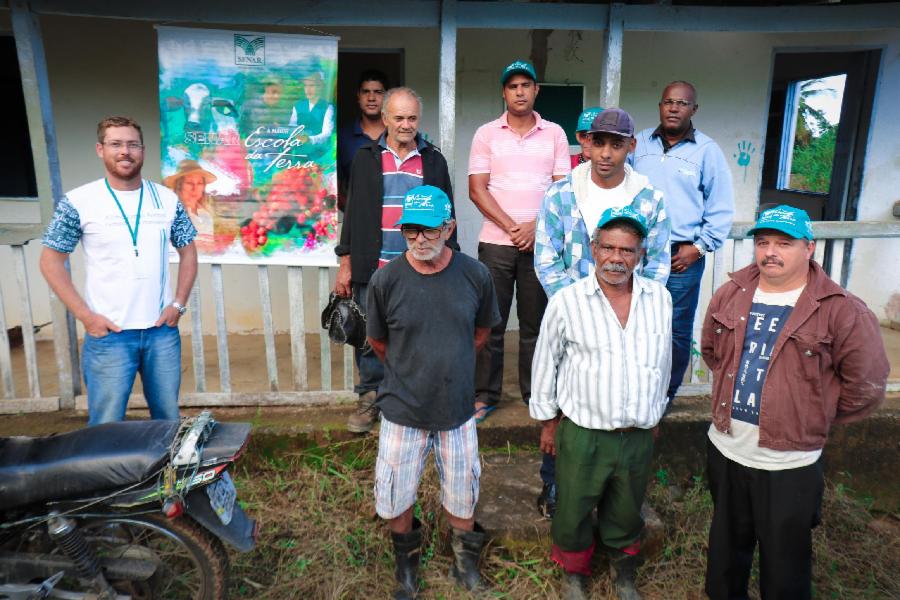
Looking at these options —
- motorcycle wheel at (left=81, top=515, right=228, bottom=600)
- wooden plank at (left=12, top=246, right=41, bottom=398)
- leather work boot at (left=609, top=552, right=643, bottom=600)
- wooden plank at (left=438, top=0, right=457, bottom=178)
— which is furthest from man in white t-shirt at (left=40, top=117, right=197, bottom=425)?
leather work boot at (left=609, top=552, right=643, bottom=600)

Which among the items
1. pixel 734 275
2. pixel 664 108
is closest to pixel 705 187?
pixel 664 108

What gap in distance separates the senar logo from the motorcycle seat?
7.43ft

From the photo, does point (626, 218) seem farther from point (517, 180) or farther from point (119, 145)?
point (119, 145)

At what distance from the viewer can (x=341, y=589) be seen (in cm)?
267

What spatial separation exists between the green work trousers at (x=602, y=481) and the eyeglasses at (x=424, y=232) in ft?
2.89

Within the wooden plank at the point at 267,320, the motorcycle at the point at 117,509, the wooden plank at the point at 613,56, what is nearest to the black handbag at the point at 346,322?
the wooden plank at the point at 267,320

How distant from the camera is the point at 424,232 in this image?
2.29 metres

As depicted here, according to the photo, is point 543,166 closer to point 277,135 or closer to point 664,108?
point 664,108

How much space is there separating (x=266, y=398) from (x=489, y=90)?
3.01m

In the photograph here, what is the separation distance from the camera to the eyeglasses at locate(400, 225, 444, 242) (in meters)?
2.29

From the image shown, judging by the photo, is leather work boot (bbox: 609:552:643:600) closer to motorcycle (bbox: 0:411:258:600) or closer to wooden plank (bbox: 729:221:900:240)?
motorcycle (bbox: 0:411:258:600)

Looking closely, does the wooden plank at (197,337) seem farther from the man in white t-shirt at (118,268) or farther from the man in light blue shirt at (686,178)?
the man in light blue shirt at (686,178)

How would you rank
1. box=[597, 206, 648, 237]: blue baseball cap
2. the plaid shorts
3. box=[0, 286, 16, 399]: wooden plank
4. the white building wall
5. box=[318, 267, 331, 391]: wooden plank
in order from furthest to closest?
the white building wall
box=[318, 267, 331, 391]: wooden plank
box=[0, 286, 16, 399]: wooden plank
the plaid shorts
box=[597, 206, 648, 237]: blue baseball cap

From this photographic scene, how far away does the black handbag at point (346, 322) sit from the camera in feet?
10.7
